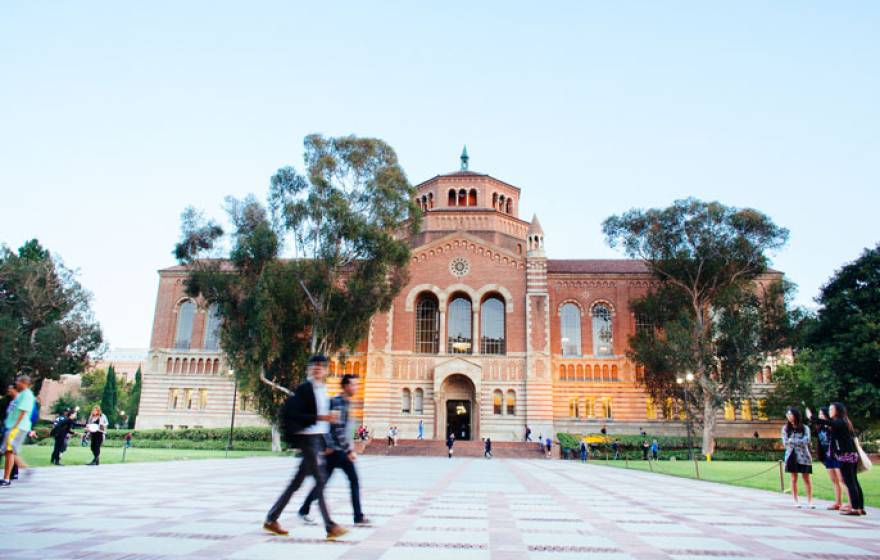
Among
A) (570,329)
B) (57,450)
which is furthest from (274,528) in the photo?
(570,329)

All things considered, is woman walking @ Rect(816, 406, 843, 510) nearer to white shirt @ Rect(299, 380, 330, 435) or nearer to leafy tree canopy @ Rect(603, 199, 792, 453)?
white shirt @ Rect(299, 380, 330, 435)

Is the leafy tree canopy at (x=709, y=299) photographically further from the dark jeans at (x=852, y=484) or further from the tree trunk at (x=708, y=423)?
the dark jeans at (x=852, y=484)

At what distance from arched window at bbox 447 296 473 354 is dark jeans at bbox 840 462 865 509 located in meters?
36.7

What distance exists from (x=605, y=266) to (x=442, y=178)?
16.6 meters

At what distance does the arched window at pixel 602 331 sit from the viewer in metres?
48.5

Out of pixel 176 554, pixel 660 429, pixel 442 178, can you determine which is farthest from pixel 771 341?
pixel 176 554

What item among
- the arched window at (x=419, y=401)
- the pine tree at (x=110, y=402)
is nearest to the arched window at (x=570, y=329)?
the arched window at (x=419, y=401)

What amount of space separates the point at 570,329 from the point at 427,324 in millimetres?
12015

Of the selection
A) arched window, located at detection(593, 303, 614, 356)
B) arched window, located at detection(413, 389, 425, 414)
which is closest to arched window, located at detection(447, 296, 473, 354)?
arched window, located at detection(413, 389, 425, 414)

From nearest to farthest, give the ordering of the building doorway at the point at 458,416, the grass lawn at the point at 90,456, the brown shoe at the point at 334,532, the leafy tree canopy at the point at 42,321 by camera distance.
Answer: the brown shoe at the point at 334,532
the grass lawn at the point at 90,456
the leafy tree canopy at the point at 42,321
the building doorway at the point at 458,416

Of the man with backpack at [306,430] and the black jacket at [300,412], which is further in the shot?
the black jacket at [300,412]

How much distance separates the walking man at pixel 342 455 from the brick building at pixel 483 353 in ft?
122

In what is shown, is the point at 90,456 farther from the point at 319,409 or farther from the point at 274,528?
the point at 319,409

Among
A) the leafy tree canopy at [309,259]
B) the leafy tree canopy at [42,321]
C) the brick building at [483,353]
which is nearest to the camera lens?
the leafy tree canopy at [309,259]
